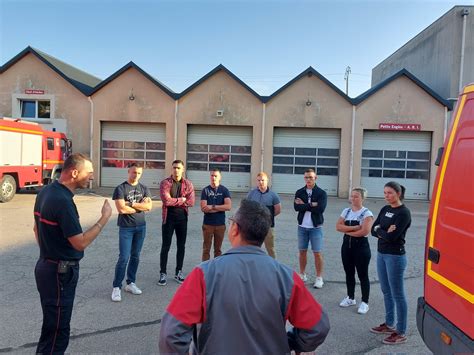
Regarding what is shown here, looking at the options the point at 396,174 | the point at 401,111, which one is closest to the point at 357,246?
the point at 396,174

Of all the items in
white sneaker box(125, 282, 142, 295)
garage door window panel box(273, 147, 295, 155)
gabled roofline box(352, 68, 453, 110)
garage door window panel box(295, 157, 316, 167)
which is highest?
gabled roofline box(352, 68, 453, 110)

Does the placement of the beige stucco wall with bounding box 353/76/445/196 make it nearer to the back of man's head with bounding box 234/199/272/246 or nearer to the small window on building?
the small window on building

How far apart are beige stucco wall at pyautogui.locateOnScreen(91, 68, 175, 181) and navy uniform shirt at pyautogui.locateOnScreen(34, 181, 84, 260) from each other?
15.7 metres

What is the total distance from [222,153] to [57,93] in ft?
29.5

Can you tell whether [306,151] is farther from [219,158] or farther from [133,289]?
[133,289]

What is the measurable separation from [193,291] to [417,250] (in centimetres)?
747

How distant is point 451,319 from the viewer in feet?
8.05

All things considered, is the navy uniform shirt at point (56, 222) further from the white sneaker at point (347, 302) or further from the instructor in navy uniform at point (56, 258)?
the white sneaker at point (347, 302)

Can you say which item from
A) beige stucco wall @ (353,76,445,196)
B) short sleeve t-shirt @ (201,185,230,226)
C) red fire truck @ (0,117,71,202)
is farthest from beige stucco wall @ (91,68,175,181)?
short sleeve t-shirt @ (201,185,230,226)

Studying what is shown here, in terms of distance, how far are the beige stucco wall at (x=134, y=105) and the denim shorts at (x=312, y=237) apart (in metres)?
13.6

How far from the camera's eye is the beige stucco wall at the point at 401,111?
691 inches

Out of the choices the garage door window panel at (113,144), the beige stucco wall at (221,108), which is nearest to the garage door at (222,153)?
the beige stucco wall at (221,108)

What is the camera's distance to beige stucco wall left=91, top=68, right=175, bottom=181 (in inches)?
722

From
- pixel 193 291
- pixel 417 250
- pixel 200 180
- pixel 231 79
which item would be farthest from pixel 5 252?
Result: pixel 231 79
